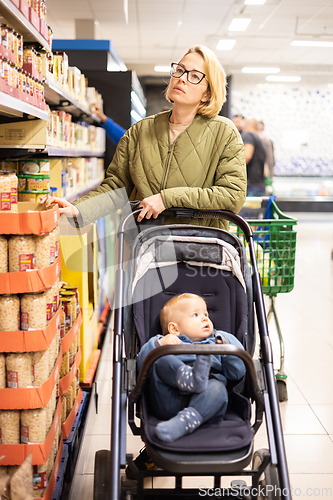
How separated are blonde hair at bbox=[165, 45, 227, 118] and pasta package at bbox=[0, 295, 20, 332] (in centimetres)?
106

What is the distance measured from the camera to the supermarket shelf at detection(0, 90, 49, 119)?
1804 millimetres

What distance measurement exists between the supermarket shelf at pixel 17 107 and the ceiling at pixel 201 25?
5.82m

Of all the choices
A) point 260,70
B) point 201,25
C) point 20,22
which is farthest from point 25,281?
point 260,70

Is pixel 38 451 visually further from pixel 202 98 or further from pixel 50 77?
pixel 50 77

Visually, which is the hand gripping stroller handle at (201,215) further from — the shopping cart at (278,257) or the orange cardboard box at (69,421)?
the orange cardboard box at (69,421)

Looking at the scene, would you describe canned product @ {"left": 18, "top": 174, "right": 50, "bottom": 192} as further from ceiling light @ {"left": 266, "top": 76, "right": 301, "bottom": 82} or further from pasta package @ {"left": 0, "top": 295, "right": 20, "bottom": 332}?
ceiling light @ {"left": 266, "top": 76, "right": 301, "bottom": 82}

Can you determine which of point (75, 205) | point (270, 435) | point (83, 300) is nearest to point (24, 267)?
point (75, 205)

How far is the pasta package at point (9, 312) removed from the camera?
154 cm

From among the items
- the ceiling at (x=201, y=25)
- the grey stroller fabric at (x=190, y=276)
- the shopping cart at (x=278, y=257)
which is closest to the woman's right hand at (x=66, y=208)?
the grey stroller fabric at (x=190, y=276)

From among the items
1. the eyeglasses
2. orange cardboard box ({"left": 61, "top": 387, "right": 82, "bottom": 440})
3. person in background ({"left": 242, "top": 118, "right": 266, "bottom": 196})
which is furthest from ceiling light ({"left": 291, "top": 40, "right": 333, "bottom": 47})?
orange cardboard box ({"left": 61, "top": 387, "right": 82, "bottom": 440})

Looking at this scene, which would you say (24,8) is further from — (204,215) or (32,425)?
(32,425)

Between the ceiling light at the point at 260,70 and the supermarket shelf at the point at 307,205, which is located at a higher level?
the ceiling light at the point at 260,70

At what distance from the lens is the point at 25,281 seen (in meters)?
1.54

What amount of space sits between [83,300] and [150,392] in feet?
4.72
